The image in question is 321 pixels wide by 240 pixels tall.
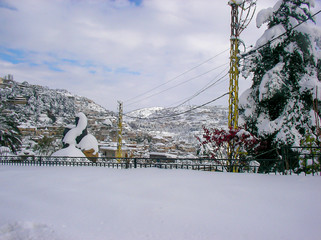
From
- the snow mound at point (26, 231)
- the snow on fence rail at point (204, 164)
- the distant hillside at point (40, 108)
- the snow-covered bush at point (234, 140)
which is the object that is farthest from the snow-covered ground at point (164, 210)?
the distant hillside at point (40, 108)

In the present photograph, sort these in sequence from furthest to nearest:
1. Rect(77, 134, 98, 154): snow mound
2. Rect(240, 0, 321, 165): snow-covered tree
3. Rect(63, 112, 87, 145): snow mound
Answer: Rect(77, 134, 98, 154): snow mound → Rect(63, 112, 87, 145): snow mound → Rect(240, 0, 321, 165): snow-covered tree

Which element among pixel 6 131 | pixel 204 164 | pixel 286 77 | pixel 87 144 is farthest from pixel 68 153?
pixel 286 77

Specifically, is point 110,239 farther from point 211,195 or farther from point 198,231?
point 211,195

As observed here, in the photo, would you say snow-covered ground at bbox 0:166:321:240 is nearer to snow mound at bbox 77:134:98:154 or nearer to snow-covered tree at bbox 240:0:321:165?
snow-covered tree at bbox 240:0:321:165

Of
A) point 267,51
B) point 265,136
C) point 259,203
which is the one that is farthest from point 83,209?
point 267,51

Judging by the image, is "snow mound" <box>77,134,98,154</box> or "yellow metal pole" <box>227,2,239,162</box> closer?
"yellow metal pole" <box>227,2,239,162</box>

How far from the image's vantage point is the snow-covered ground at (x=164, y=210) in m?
3.52

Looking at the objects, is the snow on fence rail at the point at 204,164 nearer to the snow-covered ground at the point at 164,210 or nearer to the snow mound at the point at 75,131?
the snow-covered ground at the point at 164,210

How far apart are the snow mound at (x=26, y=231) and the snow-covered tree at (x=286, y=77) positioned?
10506 mm

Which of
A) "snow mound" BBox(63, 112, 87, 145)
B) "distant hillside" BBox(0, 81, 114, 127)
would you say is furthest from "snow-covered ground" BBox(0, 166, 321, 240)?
"distant hillside" BBox(0, 81, 114, 127)

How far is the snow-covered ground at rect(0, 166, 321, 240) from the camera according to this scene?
3516mm

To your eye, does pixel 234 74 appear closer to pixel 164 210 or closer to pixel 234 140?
pixel 234 140

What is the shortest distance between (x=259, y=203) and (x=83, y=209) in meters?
3.72

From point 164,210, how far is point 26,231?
7.89 ft
